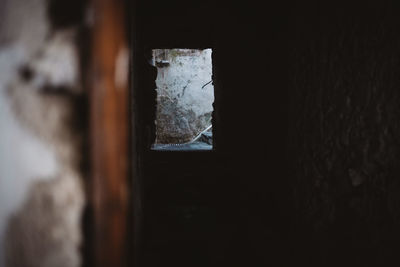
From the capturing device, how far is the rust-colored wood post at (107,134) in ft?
1.65

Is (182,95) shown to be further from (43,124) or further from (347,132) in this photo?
(43,124)

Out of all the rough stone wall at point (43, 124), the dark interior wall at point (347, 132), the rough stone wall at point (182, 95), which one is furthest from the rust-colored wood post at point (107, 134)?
the rough stone wall at point (182, 95)

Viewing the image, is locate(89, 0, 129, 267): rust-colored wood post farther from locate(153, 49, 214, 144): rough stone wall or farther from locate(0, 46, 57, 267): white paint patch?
locate(153, 49, 214, 144): rough stone wall

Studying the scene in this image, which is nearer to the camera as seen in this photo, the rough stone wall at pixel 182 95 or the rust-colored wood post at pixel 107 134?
the rust-colored wood post at pixel 107 134

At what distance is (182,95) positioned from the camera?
28.0ft

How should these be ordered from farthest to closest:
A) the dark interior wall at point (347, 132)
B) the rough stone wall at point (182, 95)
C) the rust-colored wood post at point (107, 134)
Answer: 1. the rough stone wall at point (182, 95)
2. the dark interior wall at point (347, 132)
3. the rust-colored wood post at point (107, 134)

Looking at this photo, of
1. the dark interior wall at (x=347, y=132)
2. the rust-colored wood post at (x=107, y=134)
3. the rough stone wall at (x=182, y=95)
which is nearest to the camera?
the rust-colored wood post at (x=107, y=134)

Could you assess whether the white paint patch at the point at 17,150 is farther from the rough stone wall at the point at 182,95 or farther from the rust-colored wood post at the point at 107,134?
the rough stone wall at the point at 182,95

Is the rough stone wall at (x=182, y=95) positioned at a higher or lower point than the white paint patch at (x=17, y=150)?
higher

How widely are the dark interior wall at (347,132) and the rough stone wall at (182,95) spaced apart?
6246 mm

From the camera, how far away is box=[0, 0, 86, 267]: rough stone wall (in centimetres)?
52

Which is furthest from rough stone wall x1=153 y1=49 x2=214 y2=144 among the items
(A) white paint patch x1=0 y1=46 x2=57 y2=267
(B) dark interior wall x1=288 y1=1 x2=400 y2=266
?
(A) white paint patch x1=0 y1=46 x2=57 y2=267

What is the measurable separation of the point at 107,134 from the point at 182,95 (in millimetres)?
8123

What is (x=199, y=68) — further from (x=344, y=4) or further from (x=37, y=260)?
(x=37, y=260)
